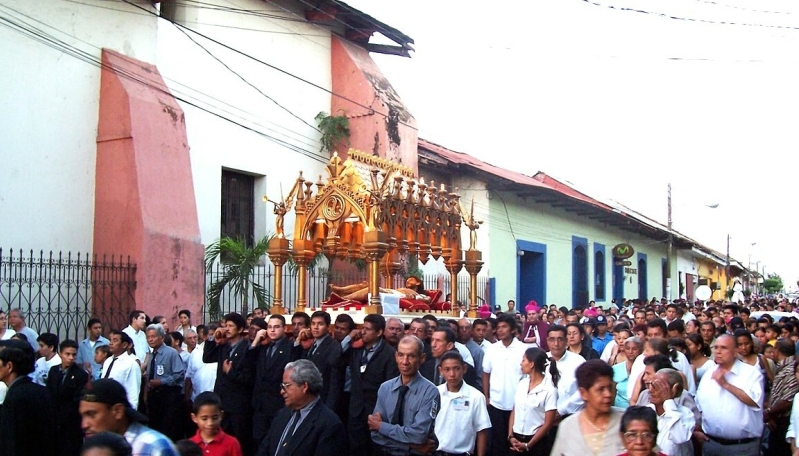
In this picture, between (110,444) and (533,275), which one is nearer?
(110,444)

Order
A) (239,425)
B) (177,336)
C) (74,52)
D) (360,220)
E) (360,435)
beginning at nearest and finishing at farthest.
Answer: (360,435)
(239,425)
(360,220)
(177,336)
(74,52)

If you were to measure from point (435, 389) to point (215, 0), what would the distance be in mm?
12465

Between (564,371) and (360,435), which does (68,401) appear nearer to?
(360,435)

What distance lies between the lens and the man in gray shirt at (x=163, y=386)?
967 centimetres

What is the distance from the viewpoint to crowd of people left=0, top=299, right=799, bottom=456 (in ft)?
16.3

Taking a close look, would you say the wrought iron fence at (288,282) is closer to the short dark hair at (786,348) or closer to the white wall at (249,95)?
the white wall at (249,95)

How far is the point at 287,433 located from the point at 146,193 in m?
9.02

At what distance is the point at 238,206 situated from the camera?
689 inches

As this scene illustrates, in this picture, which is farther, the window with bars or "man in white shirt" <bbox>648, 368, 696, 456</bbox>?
the window with bars

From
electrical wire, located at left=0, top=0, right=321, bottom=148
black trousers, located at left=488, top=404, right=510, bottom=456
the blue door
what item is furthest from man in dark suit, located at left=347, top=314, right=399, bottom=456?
the blue door

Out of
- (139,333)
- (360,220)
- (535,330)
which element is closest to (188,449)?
(360,220)

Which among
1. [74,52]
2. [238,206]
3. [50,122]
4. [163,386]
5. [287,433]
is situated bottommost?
[163,386]

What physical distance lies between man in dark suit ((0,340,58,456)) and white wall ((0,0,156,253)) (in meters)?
7.35

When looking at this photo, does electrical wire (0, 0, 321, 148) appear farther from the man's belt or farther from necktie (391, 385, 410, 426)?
the man's belt
